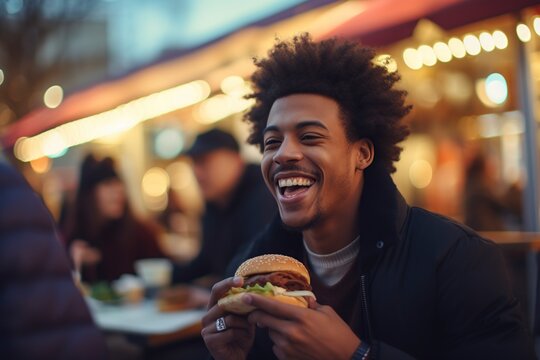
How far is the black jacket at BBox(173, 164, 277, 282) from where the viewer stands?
4668 millimetres

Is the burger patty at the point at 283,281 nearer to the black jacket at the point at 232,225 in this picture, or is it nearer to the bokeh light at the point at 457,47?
the black jacket at the point at 232,225

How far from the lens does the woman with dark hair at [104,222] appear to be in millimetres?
5652

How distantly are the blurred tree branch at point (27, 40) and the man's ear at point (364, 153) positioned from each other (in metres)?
13.1

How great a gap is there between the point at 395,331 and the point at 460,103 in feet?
24.7

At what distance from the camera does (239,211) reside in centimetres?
475

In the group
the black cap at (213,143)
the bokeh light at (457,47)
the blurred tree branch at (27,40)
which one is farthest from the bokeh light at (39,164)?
the bokeh light at (457,47)

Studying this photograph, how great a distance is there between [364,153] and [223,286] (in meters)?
0.78

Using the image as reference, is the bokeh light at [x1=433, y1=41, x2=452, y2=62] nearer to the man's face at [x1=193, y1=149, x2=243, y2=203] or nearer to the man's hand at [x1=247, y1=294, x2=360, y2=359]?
the man's face at [x1=193, y1=149, x2=243, y2=203]

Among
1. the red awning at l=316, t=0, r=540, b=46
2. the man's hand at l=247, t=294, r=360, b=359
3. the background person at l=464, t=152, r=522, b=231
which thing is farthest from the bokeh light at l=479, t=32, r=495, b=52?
the man's hand at l=247, t=294, r=360, b=359

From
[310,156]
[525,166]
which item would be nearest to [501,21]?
[525,166]

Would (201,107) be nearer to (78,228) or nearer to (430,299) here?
(78,228)

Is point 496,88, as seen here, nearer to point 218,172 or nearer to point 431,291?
point 218,172

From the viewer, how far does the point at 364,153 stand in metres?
2.50

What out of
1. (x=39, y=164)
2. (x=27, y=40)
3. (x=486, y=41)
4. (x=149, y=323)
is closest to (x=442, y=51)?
(x=486, y=41)
